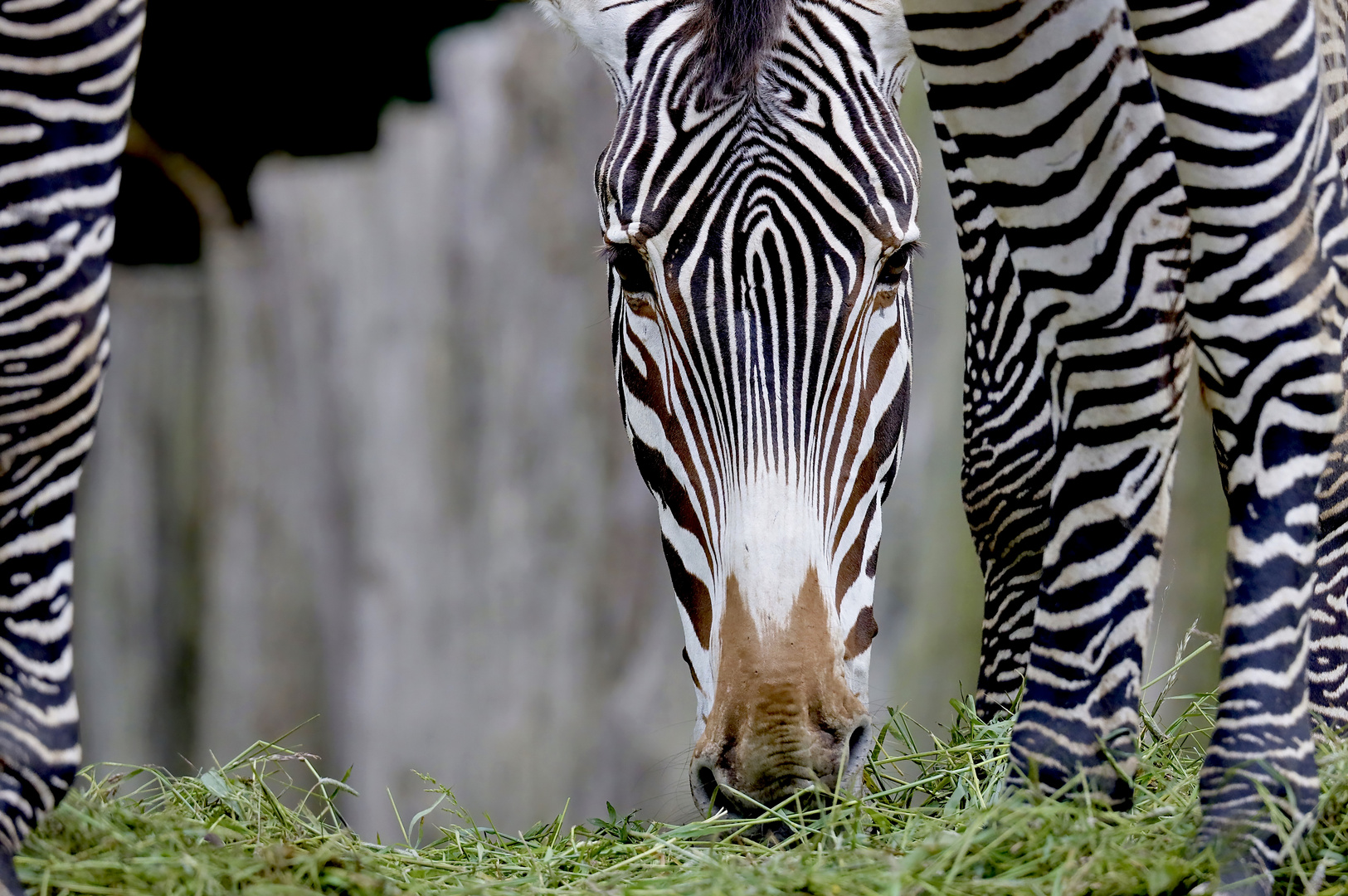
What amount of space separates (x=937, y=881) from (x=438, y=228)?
4.34 meters

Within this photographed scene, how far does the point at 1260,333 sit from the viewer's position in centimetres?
210

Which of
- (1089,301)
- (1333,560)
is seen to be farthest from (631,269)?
(1333,560)

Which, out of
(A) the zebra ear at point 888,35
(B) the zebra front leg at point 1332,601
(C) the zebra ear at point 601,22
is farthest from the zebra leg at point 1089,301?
(C) the zebra ear at point 601,22

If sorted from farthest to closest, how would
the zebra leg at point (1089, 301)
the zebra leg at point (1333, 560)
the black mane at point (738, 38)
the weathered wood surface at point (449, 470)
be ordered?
the weathered wood surface at point (449, 470), the zebra leg at point (1333, 560), the black mane at point (738, 38), the zebra leg at point (1089, 301)

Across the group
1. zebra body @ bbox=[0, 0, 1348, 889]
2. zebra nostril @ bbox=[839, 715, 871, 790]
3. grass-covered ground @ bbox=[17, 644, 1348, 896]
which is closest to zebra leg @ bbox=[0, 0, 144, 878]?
zebra body @ bbox=[0, 0, 1348, 889]

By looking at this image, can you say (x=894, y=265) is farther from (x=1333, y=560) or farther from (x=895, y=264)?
(x=1333, y=560)

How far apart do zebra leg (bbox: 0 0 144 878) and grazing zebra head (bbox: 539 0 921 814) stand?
1.10 m

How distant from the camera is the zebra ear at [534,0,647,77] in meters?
2.96

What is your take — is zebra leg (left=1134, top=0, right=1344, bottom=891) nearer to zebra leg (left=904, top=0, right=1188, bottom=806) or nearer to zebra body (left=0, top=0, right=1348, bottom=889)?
zebra body (left=0, top=0, right=1348, bottom=889)

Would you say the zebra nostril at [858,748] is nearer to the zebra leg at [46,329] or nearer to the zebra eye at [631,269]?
the zebra eye at [631,269]

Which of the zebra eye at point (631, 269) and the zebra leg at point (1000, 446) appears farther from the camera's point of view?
the zebra leg at point (1000, 446)

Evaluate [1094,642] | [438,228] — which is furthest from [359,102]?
[1094,642]

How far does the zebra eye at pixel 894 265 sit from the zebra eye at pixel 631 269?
21.1 inches

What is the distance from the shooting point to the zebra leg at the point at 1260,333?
79.0 inches
